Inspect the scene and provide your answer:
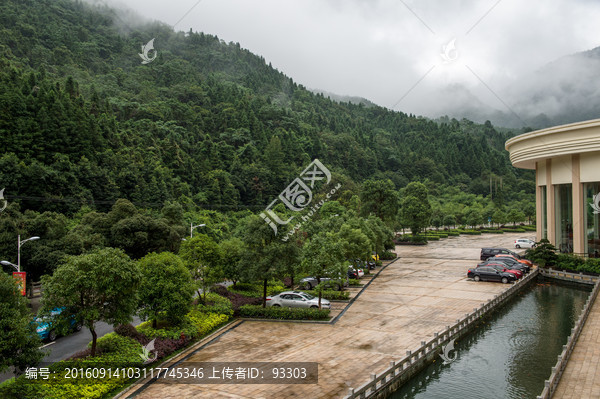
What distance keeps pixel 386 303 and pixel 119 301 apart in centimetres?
1247

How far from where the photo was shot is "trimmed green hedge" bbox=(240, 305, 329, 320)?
17031 mm

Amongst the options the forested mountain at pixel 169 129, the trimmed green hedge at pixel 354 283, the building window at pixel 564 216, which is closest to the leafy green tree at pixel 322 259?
the trimmed green hedge at pixel 354 283

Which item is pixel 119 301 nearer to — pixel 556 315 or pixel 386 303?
pixel 386 303

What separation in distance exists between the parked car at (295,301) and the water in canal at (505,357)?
617cm

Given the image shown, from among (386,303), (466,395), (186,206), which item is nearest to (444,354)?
(466,395)

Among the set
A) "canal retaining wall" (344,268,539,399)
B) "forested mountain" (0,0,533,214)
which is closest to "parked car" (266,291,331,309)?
"canal retaining wall" (344,268,539,399)

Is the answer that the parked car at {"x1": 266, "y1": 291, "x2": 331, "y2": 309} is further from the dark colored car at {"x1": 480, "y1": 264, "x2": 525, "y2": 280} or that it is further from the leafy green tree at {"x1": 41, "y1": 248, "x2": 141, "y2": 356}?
the dark colored car at {"x1": 480, "y1": 264, "x2": 525, "y2": 280}

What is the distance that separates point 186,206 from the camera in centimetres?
4528

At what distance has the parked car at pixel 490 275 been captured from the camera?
24.0 m

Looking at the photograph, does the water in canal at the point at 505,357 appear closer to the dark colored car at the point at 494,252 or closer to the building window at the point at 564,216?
the building window at the point at 564,216

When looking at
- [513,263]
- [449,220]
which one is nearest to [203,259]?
[513,263]

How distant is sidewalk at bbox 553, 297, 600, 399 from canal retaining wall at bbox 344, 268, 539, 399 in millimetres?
3594

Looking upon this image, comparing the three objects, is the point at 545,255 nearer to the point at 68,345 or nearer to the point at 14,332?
the point at 68,345

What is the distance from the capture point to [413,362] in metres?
12.1
